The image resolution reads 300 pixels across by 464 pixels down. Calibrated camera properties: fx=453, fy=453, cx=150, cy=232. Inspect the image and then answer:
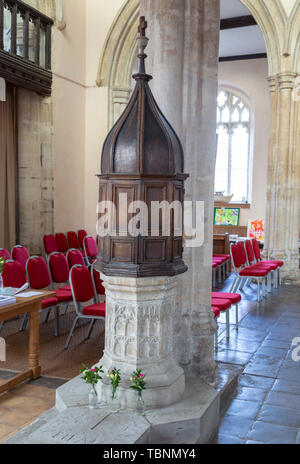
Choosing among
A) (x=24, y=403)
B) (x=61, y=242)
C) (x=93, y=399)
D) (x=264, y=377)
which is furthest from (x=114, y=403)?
(x=61, y=242)

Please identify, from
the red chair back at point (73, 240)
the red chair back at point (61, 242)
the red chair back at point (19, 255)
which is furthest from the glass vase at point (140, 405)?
the red chair back at point (73, 240)

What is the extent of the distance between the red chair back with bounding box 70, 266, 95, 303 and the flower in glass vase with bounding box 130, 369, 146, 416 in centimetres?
228

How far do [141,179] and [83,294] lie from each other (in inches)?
103

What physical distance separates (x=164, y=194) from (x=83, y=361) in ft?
7.94

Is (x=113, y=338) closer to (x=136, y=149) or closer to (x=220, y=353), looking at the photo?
(x=136, y=149)

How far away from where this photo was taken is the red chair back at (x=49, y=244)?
844 centimetres

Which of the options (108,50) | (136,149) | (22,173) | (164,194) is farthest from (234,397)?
(108,50)

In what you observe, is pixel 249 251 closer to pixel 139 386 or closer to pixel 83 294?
pixel 83 294

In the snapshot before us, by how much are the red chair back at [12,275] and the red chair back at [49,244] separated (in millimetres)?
3236

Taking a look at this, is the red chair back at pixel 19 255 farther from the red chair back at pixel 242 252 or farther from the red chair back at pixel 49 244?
the red chair back at pixel 242 252

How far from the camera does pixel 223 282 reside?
9070mm

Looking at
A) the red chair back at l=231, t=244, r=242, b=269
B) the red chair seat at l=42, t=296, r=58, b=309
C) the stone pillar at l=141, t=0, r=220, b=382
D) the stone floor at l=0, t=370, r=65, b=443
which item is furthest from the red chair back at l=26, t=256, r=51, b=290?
the red chair back at l=231, t=244, r=242, b=269

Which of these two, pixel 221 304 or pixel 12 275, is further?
pixel 12 275

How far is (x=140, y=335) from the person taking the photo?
9.00 feet
